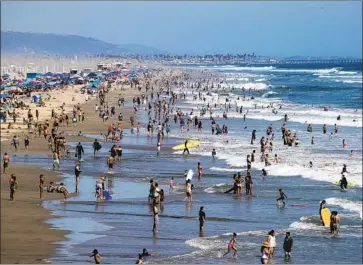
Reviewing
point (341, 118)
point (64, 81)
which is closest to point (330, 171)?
point (341, 118)

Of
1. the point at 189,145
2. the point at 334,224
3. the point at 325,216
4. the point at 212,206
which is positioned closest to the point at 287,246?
the point at 334,224

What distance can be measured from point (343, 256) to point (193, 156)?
1651 cm

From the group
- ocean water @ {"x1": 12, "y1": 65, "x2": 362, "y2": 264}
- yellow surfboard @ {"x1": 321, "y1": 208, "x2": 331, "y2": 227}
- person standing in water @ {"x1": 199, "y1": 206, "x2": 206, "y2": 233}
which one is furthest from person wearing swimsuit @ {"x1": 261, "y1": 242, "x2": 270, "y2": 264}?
yellow surfboard @ {"x1": 321, "y1": 208, "x2": 331, "y2": 227}

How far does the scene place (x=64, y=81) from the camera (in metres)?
88.9

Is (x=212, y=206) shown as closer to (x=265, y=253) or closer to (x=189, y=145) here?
(x=265, y=253)

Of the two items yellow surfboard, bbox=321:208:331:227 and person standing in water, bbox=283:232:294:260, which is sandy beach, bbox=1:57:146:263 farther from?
yellow surfboard, bbox=321:208:331:227

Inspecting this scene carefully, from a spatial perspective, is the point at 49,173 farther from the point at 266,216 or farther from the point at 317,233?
the point at 317,233

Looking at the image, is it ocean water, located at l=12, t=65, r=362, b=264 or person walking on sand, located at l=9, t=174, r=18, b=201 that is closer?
ocean water, located at l=12, t=65, r=362, b=264

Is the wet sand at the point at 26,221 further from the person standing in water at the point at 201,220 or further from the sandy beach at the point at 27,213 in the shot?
the person standing in water at the point at 201,220

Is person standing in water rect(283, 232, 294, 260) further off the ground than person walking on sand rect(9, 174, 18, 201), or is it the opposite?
person walking on sand rect(9, 174, 18, 201)

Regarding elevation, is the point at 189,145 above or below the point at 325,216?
above

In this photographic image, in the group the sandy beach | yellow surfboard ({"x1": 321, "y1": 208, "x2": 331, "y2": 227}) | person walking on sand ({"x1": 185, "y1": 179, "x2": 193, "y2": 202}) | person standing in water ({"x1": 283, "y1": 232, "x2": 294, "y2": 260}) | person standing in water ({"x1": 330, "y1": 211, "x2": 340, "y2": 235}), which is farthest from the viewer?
person walking on sand ({"x1": 185, "y1": 179, "x2": 193, "y2": 202})

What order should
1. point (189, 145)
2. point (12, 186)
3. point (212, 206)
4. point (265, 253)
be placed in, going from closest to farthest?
point (265, 253)
point (12, 186)
point (212, 206)
point (189, 145)

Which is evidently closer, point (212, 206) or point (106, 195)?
point (212, 206)
